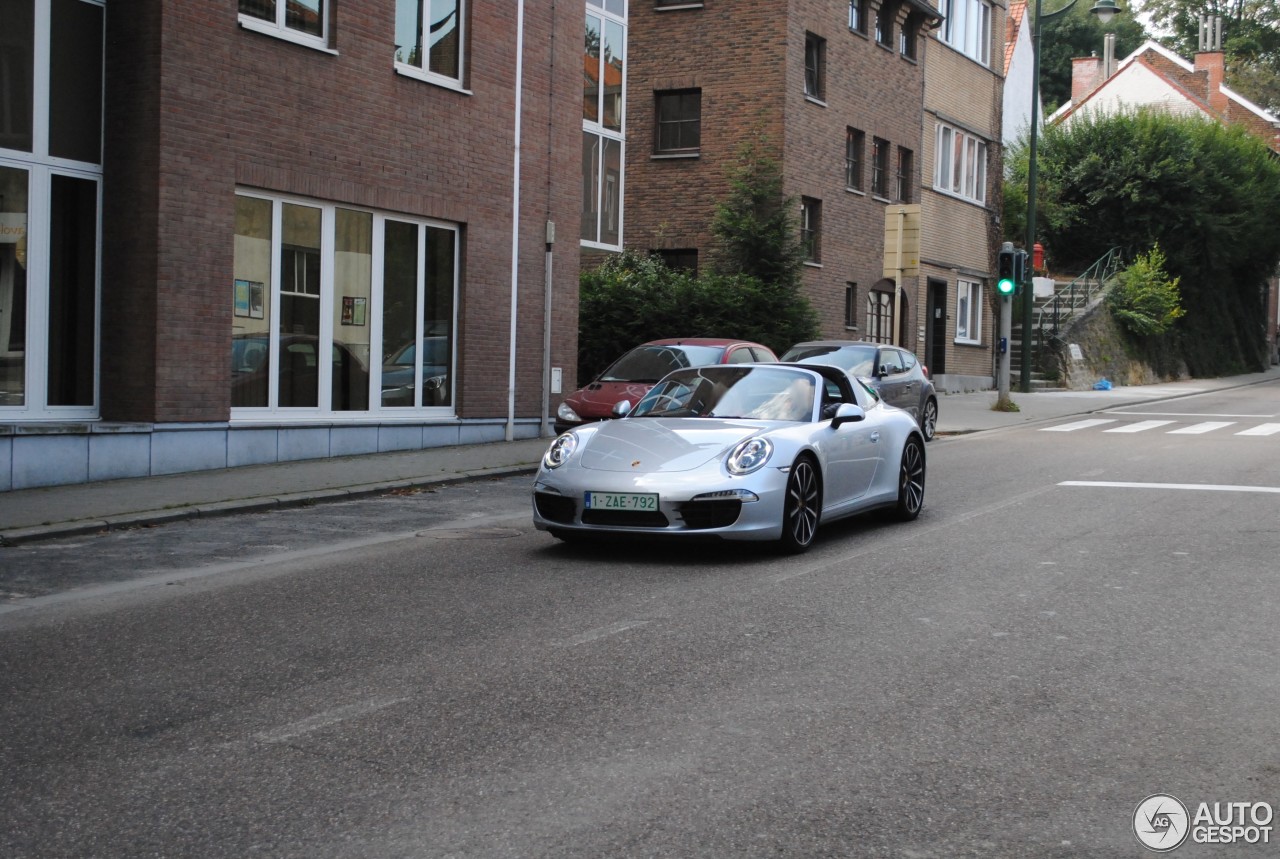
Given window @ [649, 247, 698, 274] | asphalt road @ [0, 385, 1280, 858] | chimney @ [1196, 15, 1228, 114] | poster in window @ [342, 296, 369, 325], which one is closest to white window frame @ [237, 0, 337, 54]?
poster in window @ [342, 296, 369, 325]

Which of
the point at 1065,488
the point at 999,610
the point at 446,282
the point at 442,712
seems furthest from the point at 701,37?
the point at 442,712

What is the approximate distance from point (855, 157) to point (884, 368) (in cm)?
1340

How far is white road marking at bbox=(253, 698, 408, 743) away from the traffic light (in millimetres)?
22808

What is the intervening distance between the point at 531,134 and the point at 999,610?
44.6 feet

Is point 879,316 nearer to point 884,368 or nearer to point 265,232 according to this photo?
point 884,368

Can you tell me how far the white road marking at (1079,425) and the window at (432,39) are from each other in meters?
11.6

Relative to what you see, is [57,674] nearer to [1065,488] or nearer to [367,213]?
[1065,488]

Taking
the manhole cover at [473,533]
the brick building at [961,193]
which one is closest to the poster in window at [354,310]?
the manhole cover at [473,533]

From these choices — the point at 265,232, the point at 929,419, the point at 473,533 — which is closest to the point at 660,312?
the point at 929,419

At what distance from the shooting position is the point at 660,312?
23.5 m

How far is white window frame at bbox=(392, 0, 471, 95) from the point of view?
1733 centimetres

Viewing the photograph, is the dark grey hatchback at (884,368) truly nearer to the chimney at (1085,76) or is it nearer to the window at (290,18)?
the window at (290,18)

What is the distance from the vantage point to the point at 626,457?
30.7 feet

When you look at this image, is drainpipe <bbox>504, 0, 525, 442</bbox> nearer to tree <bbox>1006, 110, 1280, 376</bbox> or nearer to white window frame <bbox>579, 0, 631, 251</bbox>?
white window frame <bbox>579, 0, 631, 251</bbox>
